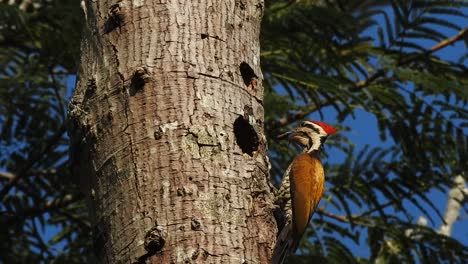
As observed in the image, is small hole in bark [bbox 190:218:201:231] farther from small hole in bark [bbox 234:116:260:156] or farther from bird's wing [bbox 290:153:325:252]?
bird's wing [bbox 290:153:325:252]

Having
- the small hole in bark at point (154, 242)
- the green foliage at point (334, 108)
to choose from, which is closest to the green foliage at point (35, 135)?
the green foliage at point (334, 108)

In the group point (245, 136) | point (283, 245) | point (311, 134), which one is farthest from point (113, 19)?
point (311, 134)

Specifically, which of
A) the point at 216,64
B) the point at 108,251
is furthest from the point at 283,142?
the point at 108,251

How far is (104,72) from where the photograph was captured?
13.2 feet

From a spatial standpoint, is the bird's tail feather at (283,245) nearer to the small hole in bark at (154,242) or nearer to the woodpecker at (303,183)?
the woodpecker at (303,183)

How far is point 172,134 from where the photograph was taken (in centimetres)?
377

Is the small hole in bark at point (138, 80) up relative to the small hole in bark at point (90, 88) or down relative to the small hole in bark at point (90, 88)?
down

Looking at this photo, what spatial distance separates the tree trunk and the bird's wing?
1.12 meters

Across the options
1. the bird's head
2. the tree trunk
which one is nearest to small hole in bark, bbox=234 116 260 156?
the tree trunk

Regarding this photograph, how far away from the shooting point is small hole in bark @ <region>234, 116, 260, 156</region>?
4012 mm

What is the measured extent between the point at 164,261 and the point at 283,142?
11.2 feet

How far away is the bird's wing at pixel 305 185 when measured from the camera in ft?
17.2

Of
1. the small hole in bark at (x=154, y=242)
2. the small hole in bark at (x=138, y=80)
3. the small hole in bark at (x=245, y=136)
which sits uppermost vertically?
the small hole in bark at (x=138, y=80)

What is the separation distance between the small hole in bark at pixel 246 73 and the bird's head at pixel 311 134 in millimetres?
1784
